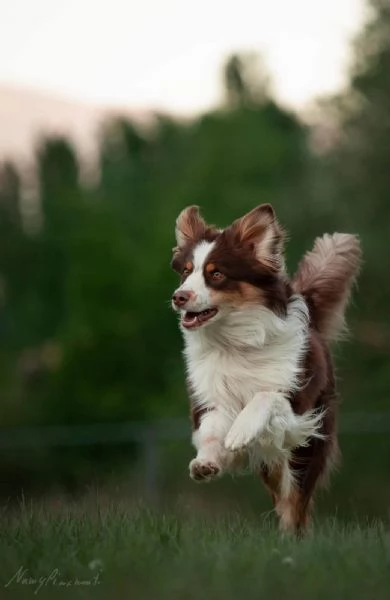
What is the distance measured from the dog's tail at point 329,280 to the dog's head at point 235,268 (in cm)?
74

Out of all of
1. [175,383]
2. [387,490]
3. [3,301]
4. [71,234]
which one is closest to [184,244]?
[387,490]

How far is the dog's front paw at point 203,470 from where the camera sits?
8.40 meters

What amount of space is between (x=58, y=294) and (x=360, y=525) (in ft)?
223

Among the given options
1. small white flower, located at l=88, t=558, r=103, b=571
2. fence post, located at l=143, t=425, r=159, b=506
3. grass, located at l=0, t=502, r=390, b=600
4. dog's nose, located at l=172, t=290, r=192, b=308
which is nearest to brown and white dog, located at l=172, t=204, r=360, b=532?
dog's nose, located at l=172, t=290, r=192, b=308

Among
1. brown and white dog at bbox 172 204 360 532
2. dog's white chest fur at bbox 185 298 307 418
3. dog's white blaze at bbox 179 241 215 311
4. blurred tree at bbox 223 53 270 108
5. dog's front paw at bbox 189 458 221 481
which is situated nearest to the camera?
dog's front paw at bbox 189 458 221 481

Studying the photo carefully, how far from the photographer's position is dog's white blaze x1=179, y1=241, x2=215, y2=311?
8570mm

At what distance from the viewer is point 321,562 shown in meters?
6.81

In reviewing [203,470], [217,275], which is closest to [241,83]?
[217,275]

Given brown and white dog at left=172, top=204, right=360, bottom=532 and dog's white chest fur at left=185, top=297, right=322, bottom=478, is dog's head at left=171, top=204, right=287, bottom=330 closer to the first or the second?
brown and white dog at left=172, top=204, right=360, bottom=532

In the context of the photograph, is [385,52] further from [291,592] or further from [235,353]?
[291,592]

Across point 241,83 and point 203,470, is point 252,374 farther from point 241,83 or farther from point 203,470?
point 241,83

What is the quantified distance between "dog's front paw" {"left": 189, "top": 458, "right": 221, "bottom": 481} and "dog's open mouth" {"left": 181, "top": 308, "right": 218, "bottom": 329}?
842 millimetres

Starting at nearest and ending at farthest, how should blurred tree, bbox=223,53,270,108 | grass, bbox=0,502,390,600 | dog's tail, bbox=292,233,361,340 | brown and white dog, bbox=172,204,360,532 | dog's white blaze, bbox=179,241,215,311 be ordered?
grass, bbox=0,502,390,600
dog's white blaze, bbox=179,241,215,311
brown and white dog, bbox=172,204,360,532
dog's tail, bbox=292,233,361,340
blurred tree, bbox=223,53,270,108

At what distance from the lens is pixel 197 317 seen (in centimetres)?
874
